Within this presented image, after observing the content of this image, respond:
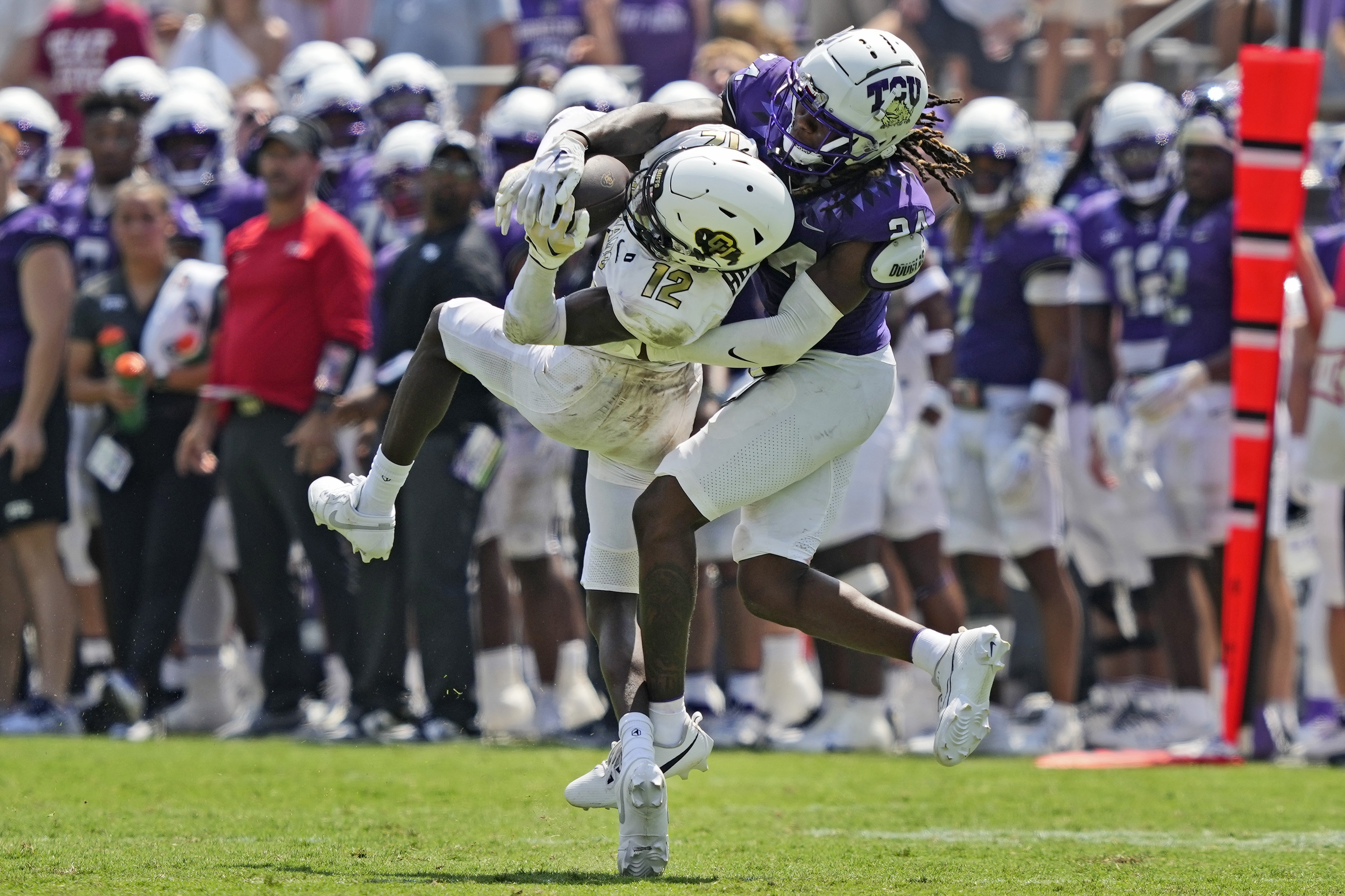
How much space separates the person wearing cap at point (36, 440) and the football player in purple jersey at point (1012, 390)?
13.1 feet

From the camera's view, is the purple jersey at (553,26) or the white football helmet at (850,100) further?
the purple jersey at (553,26)

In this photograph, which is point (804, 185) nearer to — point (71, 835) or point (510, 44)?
point (71, 835)

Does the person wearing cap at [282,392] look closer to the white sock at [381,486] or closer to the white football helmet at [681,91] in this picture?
the white football helmet at [681,91]

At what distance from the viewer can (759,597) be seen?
5.03m

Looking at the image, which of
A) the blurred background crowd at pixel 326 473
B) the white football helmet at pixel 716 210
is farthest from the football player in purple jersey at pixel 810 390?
the blurred background crowd at pixel 326 473

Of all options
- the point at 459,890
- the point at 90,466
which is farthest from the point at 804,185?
the point at 90,466

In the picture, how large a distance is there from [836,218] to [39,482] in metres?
5.03

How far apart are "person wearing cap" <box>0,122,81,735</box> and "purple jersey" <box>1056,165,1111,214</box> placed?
15.1 feet

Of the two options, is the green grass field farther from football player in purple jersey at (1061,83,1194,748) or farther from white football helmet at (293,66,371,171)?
white football helmet at (293,66,371,171)

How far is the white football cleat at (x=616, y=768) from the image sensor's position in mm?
4926

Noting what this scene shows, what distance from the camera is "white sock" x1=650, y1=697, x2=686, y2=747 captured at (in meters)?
4.93

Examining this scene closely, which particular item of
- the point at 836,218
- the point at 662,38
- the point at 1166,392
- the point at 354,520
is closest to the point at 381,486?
the point at 354,520

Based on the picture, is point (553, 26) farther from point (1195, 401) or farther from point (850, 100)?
point (850, 100)

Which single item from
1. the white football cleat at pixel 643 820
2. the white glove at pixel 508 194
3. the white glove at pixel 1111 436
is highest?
the white glove at pixel 508 194
